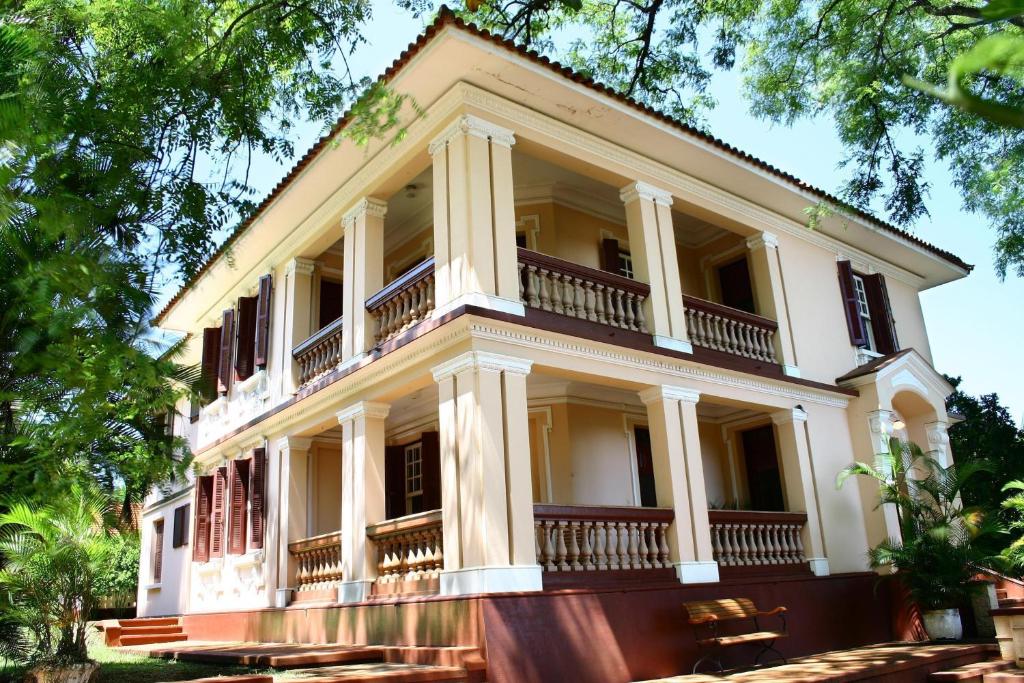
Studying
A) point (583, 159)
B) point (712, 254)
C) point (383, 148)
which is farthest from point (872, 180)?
point (383, 148)

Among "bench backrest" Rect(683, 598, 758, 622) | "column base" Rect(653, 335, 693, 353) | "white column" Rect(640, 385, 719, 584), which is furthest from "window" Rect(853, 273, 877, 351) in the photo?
"bench backrest" Rect(683, 598, 758, 622)

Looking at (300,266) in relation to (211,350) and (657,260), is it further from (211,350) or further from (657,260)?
(657,260)

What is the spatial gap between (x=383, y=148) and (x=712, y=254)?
6.96 m

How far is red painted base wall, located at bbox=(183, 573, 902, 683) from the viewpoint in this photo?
810cm

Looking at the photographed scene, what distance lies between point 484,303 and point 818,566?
6.49 metres

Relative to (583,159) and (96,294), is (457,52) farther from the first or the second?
(96,294)

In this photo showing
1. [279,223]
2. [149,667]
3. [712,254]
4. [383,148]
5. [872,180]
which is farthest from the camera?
[712,254]

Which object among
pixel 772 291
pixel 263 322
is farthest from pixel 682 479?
pixel 263 322

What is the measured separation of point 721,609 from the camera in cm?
947

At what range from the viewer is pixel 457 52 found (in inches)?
361

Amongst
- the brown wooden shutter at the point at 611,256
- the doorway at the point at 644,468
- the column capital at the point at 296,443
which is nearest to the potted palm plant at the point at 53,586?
the column capital at the point at 296,443

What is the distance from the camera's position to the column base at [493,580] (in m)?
8.30

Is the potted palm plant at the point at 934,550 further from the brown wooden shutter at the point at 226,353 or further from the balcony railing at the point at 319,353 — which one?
the brown wooden shutter at the point at 226,353

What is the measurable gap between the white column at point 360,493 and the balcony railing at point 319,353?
4.12 ft
